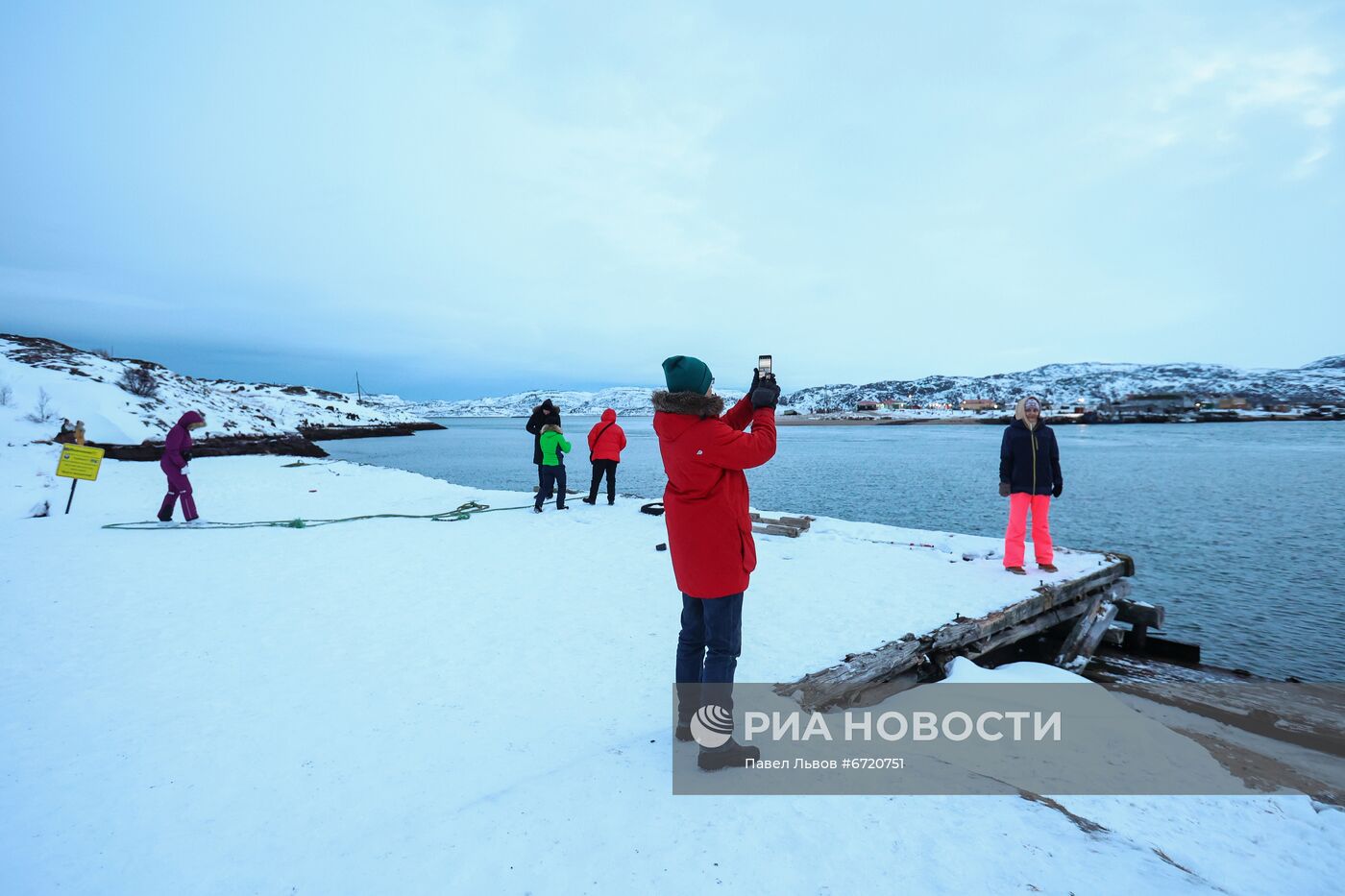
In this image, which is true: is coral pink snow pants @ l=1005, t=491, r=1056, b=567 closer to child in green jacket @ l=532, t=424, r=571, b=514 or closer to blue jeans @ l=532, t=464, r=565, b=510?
child in green jacket @ l=532, t=424, r=571, b=514

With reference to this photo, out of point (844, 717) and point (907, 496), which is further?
point (907, 496)

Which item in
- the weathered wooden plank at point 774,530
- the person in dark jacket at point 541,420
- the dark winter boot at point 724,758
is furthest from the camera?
the person in dark jacket at point 541,420

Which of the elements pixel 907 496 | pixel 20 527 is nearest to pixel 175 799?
pixel 20 527

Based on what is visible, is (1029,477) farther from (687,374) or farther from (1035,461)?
(687,374)

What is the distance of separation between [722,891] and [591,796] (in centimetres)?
94

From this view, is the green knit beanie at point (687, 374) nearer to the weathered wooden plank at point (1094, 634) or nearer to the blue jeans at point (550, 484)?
the weathered wooden plank at point (1094, 634)

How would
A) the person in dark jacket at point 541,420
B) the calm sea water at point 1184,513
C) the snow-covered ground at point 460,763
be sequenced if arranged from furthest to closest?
the person in dark jacket at point 541,420
the calm sea water at point 1184,513
the snow-covered ground at point 460,763

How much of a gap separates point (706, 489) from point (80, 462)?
15.3 m

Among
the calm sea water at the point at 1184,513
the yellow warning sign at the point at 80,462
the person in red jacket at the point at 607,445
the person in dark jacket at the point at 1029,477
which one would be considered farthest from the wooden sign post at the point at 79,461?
the person in dark jacket at the point at 1029,477

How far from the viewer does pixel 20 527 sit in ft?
35.1

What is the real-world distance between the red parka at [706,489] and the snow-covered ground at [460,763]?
1218 mm

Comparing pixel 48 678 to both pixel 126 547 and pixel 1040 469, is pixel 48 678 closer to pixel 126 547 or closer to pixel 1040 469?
pixel 126 547

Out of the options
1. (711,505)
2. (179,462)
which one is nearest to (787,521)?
(711,505)

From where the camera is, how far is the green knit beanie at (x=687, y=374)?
343 centimetres
